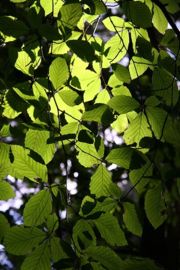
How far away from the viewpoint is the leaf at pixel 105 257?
36.0 inches

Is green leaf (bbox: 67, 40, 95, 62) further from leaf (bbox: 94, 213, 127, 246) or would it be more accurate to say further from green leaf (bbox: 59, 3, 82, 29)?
leaf (bbox: 94, 213, 127, 246)

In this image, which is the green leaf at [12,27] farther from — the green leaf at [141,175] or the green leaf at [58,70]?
the green leaf at [141,175]

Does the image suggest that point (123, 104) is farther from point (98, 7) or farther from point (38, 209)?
point (38, 209)

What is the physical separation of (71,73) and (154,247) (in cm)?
240

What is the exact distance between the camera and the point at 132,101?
108cm

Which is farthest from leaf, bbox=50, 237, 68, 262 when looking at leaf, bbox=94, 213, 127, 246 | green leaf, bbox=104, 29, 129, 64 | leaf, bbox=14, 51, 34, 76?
green leaf, bbox=104, 29, 129, 64

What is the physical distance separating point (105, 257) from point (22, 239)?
0.69 ft

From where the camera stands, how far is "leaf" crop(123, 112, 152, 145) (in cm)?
117

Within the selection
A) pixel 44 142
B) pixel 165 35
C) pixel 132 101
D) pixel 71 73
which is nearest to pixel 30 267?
pixel 44 142

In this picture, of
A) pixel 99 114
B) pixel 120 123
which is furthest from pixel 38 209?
pixel 120 123

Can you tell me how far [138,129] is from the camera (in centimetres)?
119

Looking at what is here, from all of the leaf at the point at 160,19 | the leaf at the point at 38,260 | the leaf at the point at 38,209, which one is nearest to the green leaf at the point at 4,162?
the leaf at the point at 38,209

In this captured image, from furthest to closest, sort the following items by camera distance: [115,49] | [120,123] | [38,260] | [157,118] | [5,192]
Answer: [120,123] < [115,49] < [157,118] < [5,192] < [38,260]

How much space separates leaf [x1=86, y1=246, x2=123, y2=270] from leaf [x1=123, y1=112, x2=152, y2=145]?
1.33 feet
